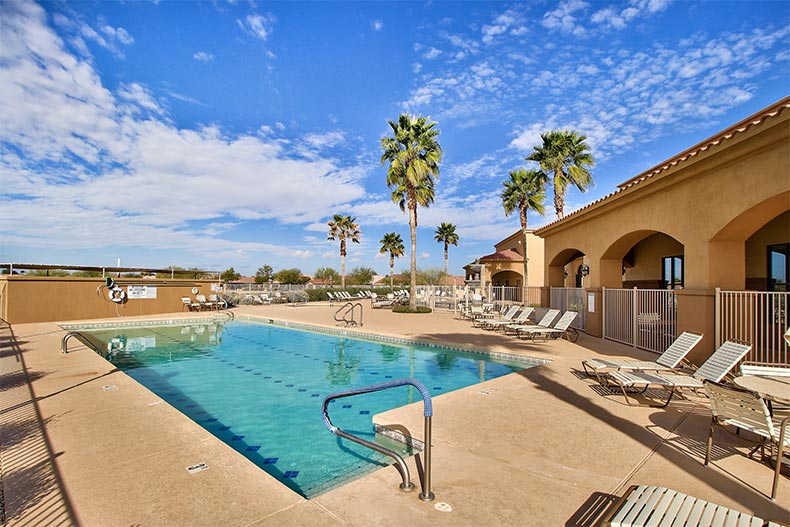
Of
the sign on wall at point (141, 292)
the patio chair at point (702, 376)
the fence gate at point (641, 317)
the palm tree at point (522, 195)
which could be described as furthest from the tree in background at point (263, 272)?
the patio chair at point (702, 376)

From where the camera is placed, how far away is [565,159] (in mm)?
21250

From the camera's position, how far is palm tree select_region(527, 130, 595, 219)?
21047 mm

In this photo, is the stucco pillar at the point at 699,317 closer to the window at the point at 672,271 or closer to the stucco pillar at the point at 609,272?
the stucco pillar at the point at 609,272

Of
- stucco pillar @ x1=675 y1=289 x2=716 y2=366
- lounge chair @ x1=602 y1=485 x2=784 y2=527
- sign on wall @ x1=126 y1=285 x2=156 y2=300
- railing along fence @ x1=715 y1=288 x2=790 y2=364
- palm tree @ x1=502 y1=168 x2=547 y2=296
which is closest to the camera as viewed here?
lounge chair @ x1=602 y1=485 x2=784 y2=527

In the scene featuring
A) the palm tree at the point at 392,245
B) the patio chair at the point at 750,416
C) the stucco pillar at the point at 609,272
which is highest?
the palm tree at the point at 392,245

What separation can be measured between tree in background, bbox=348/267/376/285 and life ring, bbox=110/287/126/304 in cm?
4837

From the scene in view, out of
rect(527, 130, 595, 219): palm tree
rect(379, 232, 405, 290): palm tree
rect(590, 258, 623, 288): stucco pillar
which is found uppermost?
rect(527, 130, 595, 219): palm tree

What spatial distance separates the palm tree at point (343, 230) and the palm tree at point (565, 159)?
982 inches

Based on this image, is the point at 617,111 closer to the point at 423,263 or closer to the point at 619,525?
the point at 619,525

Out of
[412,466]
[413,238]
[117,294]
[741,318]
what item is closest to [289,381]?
[412,466]

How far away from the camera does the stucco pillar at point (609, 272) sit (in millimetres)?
11761

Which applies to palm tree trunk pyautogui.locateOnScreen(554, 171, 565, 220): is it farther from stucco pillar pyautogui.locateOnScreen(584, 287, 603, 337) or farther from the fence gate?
the fence gate

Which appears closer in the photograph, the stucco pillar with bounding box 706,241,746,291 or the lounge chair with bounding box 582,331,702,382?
the lounge chair with bounding box 582,331,702,382

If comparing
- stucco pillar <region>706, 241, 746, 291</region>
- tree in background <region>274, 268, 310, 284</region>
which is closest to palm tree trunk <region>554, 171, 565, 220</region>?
stucco pillar <region>706, 241, 746, 291</region>
